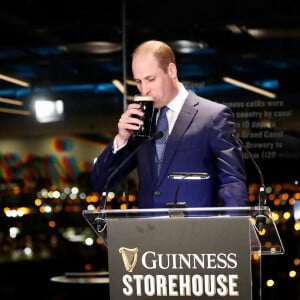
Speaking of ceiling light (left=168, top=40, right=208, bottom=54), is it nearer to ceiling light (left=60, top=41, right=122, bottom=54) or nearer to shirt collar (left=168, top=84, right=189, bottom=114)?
ceiling light (left=60, top=41, right=122, bottom=54)

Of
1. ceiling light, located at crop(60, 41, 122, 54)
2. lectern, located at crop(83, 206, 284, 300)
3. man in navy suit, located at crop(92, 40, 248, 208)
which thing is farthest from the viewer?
ceiling light, located at crop(60, 41, 122, 54)

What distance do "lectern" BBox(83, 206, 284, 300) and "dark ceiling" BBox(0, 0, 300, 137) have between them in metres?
2.67

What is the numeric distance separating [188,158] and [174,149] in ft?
0.23

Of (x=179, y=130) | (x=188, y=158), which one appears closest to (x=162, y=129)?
(x=179, y=130)

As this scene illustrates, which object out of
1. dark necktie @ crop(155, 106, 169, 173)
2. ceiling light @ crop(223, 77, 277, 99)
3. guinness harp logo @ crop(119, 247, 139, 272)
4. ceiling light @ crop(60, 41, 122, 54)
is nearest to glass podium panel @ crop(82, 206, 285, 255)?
guinness harp logo @ crop(119, 247, 139, 272)

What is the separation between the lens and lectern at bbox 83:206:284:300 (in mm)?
2527

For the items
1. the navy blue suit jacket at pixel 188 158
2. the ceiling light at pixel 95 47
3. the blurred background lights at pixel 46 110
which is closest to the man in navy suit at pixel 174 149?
the navy blue suit jacket at pixel 188 158

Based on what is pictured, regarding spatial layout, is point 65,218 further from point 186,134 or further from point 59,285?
point 186,134

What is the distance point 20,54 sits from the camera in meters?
5.51

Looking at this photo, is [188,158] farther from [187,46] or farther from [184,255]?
[187,46]

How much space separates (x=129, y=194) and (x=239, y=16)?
1345 mm

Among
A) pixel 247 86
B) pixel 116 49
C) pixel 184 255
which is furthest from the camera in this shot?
pixel 116 49

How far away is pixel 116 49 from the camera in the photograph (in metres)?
5.36

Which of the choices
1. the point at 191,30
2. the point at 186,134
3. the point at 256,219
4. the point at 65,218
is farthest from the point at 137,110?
the point at 65,218
